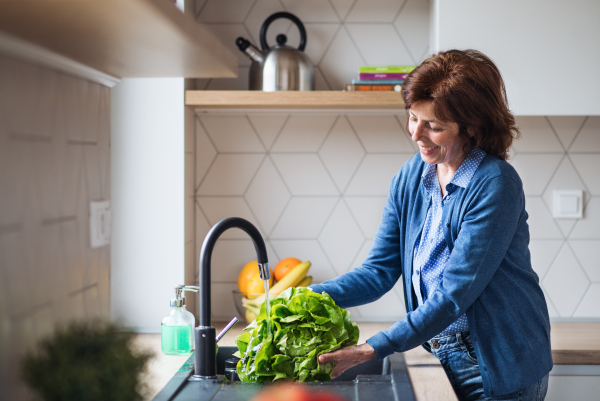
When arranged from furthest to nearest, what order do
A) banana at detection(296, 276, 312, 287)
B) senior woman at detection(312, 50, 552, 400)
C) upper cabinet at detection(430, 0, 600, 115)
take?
banana at detection(296, 276, 312, 287) → upper cabinet at detection(430, 0, 600, 115) → senior woman at detection(312, 50, 552, 400)

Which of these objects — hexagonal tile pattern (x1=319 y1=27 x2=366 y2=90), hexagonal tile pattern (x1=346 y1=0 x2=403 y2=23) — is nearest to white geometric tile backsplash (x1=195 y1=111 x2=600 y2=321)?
hexagonal tile pattern (x1=319 y1=27 x2=366 y2=90)

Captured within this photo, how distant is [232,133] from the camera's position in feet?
6.34

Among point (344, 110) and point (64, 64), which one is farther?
point (344, 110)

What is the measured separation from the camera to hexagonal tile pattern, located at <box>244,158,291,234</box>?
76.4 inches

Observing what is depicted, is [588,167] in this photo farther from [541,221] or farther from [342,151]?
[342,151]

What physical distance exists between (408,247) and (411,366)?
288 millimetres

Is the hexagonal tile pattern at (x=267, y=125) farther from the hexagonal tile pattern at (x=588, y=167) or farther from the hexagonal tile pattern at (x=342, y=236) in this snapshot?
the hexagonal tile pattern at (x=588, y=167)

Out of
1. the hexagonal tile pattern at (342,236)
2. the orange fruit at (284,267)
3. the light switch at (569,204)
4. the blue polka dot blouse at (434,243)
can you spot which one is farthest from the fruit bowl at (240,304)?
the light switch at (569,204)

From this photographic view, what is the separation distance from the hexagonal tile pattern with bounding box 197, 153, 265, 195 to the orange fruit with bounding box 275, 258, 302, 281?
0.33m

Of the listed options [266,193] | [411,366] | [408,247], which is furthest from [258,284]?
[411,366]

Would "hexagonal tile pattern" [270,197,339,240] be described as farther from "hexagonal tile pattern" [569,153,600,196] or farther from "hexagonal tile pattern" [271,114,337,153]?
"hexagonal tile pattern" [569,153,600,196]

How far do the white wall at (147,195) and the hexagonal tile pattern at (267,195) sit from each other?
30 centimetres

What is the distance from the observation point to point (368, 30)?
6.28 feet

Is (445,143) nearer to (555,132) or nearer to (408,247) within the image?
(408,247)
